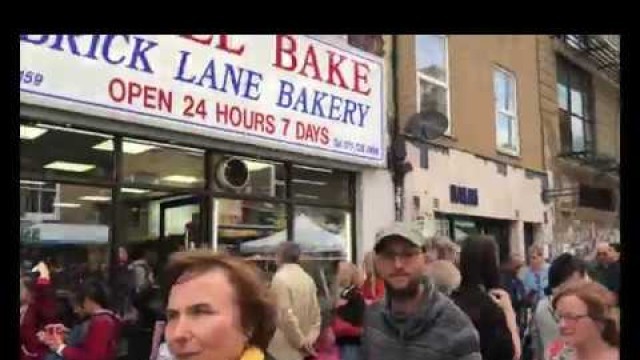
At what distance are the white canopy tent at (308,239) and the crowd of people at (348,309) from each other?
39cm

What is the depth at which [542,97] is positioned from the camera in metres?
6.31

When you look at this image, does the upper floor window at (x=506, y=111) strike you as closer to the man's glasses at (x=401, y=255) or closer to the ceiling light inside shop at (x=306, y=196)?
the ceiling light inside shop at (x=306, y=196)

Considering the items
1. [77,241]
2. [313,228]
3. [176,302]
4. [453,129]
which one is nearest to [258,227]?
[313,228]

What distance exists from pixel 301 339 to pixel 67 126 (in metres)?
1.56

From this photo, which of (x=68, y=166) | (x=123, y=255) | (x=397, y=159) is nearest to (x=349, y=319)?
(x=123, y=255)

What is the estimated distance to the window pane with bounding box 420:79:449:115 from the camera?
5789 millimetres

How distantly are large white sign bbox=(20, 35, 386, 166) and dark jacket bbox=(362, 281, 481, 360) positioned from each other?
2150mm

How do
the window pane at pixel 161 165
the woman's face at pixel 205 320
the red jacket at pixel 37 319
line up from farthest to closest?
the window pane at pixel 161 165 < the red jacket at pixel 37 319 < the woman's face at pixel 205 320

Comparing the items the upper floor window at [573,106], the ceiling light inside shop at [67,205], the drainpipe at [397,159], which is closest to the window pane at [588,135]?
the upper floor window at [573,106]

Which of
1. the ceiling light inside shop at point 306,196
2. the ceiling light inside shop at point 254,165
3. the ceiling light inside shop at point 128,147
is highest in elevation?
the ceiling light inside shop at point 128,147

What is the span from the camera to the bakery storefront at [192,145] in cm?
350
